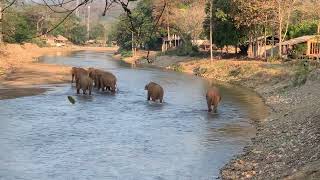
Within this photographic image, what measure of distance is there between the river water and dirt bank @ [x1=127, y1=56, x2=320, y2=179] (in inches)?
29.2

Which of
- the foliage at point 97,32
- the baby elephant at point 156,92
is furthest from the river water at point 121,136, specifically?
the foliage at point 97,32

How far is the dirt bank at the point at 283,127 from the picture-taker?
49.1 ft

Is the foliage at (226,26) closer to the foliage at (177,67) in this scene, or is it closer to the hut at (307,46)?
the hut at (307,46)

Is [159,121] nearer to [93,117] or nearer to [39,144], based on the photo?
[93,117]

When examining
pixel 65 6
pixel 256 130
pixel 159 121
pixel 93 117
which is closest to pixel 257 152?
pixel 256 130

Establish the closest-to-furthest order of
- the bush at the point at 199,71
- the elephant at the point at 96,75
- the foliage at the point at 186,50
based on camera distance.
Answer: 1. the elephant at the point at 96,75
2. the bush at the point at 199,71
3. the foliage at the point at 186,50

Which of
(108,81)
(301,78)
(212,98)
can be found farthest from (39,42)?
(212,98)

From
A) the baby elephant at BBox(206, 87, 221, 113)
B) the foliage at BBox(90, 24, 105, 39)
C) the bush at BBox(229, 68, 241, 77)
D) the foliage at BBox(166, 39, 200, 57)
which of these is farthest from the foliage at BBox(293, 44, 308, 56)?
the foliage at BBox(90, 24, 105, 39)

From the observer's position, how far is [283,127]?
71.9 ft

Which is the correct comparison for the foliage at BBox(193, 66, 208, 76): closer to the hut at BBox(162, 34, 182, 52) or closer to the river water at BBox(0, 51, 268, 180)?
the river water at BBox(0, 51, 268, 180)

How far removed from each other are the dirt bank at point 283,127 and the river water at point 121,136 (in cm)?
74

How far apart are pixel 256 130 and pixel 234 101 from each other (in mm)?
10482

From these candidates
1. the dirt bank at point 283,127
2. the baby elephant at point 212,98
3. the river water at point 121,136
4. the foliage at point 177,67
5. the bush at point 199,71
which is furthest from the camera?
the foliage at point 177,67

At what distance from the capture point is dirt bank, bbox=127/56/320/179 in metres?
15.0
